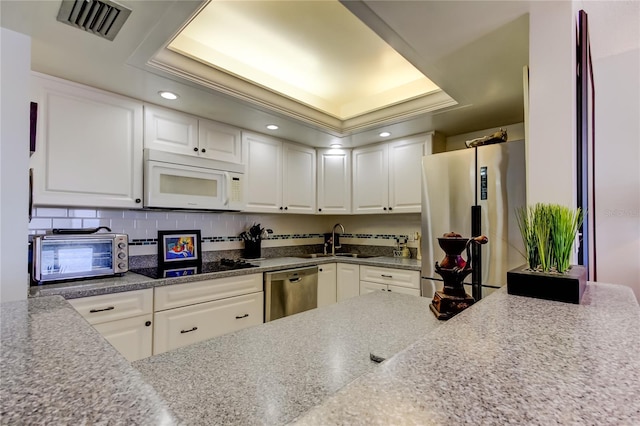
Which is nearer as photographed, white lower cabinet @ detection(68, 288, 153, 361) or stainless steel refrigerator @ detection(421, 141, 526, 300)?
white lower cabinet @ detection(68, 288, 153, 361)

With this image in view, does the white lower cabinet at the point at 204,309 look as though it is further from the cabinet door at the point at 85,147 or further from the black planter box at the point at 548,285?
the black planter box at the point at 548,285

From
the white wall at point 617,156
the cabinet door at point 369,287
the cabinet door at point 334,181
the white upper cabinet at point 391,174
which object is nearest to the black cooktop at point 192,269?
the cabinet door at point 369,287

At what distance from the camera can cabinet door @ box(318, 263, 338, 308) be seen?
122 inches

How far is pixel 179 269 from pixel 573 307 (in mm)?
2421

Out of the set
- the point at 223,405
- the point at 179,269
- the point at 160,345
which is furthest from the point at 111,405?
the point at 179,269

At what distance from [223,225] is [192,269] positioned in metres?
0.68

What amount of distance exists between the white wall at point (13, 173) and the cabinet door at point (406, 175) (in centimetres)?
276

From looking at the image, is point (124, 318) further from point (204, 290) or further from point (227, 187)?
point (227, 187)

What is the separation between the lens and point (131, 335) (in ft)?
6.37

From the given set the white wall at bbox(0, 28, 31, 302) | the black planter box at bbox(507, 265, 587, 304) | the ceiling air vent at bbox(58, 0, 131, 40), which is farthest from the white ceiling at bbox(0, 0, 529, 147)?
the black planter box at bbox(507, 265, 587, 304)

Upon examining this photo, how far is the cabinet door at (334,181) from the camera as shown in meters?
3.58

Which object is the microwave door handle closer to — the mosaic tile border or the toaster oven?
the mosaic tile border

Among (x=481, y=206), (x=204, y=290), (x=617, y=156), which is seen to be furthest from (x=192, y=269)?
(x=617, y=156)

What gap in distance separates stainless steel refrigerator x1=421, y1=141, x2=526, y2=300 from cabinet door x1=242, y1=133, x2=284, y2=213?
Result: 1.48 meters
